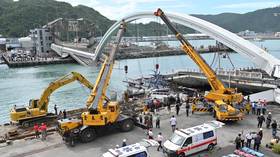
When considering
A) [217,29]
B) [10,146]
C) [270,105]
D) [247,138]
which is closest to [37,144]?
[10,146]

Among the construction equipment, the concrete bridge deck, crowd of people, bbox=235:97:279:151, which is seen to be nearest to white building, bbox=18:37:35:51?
the concrete bridge deck

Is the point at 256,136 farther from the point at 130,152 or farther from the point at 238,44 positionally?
the point at 238,44

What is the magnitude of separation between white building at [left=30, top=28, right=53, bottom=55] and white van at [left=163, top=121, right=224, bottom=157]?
4084 inches

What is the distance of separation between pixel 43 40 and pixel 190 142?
10450cm

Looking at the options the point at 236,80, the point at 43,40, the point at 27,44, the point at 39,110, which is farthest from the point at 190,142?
the point at 27,44

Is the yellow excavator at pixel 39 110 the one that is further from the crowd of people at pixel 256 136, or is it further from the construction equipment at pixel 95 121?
the crowd of people at pixel 256 136

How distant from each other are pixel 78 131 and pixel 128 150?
5.47m

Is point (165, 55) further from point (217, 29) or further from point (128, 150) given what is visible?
point (128, 150)

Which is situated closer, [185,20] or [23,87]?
[185,20]

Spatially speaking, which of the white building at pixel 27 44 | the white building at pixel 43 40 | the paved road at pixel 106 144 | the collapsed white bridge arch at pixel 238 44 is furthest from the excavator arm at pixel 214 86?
the white building at pixel 27 44

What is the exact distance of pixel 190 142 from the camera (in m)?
14.9

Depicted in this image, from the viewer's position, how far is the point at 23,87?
5591 centimetres

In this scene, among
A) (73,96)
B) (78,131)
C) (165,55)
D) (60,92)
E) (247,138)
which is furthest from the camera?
(165,55)

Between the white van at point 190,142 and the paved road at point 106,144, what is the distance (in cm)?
52
